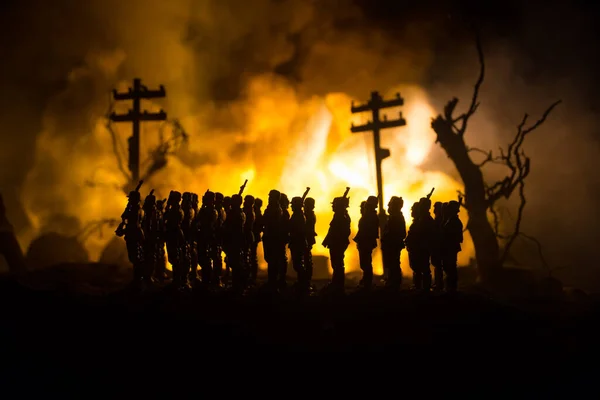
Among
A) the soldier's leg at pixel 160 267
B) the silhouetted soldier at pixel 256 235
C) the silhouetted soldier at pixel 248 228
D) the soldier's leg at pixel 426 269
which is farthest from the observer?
the soldier's leg at pixel 160 267

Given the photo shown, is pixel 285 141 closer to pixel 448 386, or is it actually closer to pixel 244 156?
pixel 244 156

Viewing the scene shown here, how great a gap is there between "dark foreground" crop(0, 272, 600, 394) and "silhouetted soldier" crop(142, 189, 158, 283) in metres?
1.87

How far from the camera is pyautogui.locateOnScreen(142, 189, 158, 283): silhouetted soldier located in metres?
13.7

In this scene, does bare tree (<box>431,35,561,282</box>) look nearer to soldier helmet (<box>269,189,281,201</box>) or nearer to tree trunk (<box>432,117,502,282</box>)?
tree trunk (<box>432,117,502,282</box>)

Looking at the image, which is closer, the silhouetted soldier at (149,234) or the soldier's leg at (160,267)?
the silhouetted soldier at (149,234)

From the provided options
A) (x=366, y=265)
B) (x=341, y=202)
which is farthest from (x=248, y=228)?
(x=366, y=265)

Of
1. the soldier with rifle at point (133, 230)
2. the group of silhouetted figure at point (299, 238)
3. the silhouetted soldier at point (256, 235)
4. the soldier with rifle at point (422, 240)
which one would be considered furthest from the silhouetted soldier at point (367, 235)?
the soldier with rifle at point (133, 230)

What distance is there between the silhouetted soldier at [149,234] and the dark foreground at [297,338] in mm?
1871

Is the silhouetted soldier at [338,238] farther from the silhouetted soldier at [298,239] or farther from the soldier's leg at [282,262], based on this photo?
the soldier's leg at [282,262]

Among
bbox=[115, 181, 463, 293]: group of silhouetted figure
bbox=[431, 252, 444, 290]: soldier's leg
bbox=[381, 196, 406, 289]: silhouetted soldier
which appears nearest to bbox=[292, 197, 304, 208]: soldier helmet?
bbox=[115, 181, 463, 293]: group of silhouetted figure

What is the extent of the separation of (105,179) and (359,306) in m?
28.6

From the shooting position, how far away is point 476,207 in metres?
22.2

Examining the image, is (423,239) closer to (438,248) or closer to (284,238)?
(438,248)

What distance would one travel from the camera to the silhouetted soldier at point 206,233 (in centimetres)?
1313
